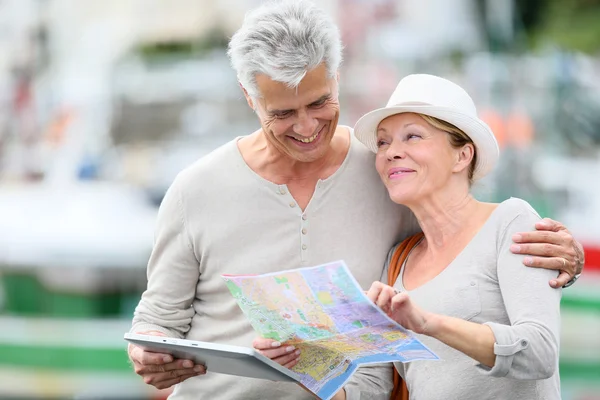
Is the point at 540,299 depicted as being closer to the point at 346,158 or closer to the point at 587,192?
the point at 346,158

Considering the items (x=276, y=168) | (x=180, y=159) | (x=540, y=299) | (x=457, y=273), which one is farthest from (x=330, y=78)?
(x=180, y=159)

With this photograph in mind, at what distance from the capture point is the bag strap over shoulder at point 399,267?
89.0 inches

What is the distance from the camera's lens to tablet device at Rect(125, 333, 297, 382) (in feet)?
6.15

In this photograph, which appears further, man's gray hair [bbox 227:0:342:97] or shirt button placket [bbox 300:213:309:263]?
shirt button placket [bbox 300:213:309:263]

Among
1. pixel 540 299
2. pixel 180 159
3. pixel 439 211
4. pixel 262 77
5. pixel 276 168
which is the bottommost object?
pixel 540 299

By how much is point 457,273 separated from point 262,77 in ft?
2.12

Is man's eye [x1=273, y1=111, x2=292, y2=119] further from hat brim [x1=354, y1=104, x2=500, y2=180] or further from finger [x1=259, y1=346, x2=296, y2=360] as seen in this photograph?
finger [x1=259, y1=346, x2=296, y2=360]

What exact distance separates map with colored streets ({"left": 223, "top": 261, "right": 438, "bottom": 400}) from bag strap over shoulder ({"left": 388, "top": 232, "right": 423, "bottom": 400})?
21cm

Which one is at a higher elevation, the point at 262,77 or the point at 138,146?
the point at 138,146

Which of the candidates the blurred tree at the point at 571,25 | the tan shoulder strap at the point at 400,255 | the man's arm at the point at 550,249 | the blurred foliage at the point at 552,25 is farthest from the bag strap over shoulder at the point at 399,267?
the blurred tree at the point at 571,25

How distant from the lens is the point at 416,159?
2.15 metres

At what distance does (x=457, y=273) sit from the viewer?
6.89 ft

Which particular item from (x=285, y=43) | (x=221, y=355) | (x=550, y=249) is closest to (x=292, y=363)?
(x=221, y=355)

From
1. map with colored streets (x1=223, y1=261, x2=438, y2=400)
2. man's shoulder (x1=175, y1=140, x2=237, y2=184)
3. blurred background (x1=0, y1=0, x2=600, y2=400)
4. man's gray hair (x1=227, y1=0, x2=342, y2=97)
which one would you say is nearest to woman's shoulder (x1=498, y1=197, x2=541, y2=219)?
map with colored streets (x1=223, y1=261, x2=438, y2=400)
